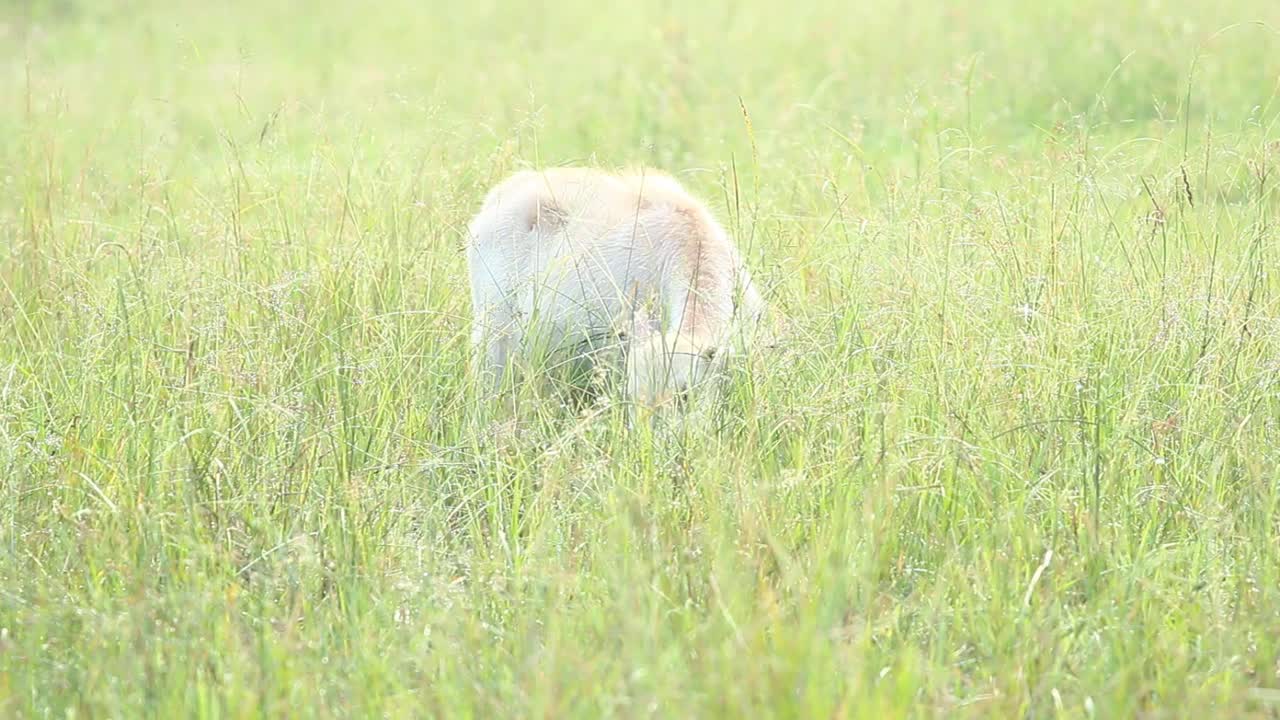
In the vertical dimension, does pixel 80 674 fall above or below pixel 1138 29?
below

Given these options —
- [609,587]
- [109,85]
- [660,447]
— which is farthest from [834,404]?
[109,85]

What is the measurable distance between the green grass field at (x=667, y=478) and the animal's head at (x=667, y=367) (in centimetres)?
8

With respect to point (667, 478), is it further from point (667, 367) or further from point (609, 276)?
point (609, 276)

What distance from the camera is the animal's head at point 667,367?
3.32 meters

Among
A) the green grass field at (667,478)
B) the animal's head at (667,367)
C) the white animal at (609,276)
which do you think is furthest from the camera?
the white animal at (609,276)

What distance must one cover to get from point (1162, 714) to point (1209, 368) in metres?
1.48

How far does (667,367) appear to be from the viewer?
10.9 feet

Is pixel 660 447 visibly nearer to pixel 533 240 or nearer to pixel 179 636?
pixel 179 636

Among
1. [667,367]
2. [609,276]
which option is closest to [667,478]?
[667,367]

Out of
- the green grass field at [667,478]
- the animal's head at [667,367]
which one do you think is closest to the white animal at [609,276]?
the animal's head at [667,367]

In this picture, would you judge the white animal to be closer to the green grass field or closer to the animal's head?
the animal's head

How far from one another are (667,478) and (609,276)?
887 mm

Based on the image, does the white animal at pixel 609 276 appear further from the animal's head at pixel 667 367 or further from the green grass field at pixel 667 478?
the green grass field at pixel 667 478

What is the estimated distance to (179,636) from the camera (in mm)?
2609
